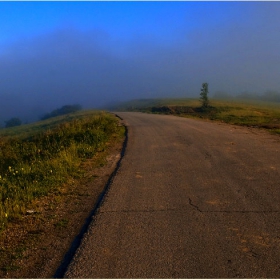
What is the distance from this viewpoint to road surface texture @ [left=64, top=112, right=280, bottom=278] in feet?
14.8

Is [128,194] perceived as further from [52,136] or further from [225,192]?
[52,136]

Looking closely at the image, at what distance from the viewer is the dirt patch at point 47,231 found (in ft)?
15.5

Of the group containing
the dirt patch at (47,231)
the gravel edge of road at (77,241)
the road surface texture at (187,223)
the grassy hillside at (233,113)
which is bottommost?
the grassy hillside at (233,113)

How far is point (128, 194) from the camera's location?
757cm

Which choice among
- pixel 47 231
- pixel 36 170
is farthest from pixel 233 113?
pixel 47 231

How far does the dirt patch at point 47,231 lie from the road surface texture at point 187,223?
0.31 metres

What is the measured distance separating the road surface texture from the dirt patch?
0.31 meters

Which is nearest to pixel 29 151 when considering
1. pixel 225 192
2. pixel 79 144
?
pixel 79 144

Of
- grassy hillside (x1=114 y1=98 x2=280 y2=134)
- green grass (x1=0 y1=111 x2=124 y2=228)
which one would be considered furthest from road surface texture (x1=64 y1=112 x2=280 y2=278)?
grassy hillside (x1=114 y1=98 x2=280 y2=134)

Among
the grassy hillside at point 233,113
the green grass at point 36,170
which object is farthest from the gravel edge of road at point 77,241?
the grassy hillside at point 233,113

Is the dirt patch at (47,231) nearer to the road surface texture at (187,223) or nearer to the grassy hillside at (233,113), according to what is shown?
the road surface texture at (187,223)

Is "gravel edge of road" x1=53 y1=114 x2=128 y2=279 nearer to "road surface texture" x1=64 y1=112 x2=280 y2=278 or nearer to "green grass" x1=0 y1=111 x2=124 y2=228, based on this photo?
"road surface texture" x1=64 y1=112 x2=280 y2=278

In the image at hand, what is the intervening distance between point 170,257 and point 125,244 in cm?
70

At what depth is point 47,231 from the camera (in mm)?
5883
